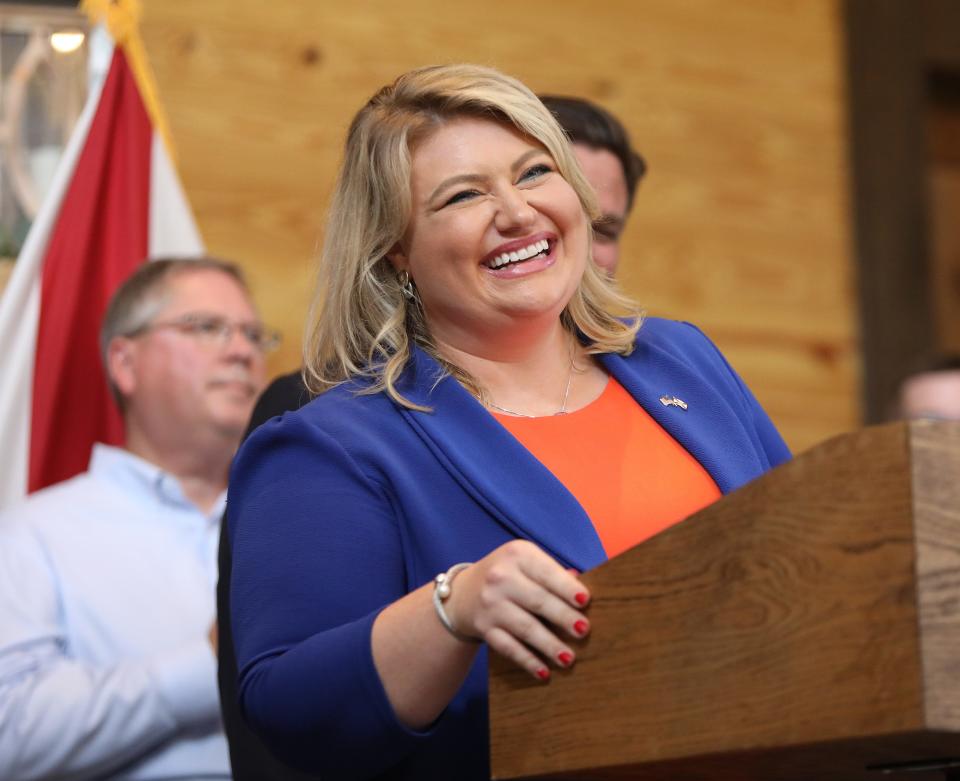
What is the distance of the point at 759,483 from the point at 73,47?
2218mm

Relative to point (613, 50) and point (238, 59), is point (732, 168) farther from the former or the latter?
point (238, 59)

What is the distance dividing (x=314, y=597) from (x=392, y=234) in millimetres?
409

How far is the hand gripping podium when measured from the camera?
86 cm

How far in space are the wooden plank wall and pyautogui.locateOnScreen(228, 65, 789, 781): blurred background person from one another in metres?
1.47

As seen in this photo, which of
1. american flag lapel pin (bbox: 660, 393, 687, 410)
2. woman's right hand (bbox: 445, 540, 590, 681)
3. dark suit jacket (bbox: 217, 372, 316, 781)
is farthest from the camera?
dark suit jacket (bbox: 217, 372, 316, 781)

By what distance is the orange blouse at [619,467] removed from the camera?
1.32m

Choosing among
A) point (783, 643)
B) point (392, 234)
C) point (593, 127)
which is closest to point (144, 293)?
point (593, 127)

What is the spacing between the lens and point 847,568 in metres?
0.90

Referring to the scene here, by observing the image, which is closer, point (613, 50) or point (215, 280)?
point (215, 280)

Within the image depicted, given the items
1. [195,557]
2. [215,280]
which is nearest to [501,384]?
[195,557]

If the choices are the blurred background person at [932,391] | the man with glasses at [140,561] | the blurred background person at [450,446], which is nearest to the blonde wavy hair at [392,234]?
the blurred background person at [450,446]

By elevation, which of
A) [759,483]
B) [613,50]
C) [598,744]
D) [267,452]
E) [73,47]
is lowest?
[598,744]

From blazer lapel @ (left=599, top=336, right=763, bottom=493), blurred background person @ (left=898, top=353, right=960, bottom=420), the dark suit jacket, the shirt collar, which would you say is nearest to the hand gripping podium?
blazer lapel @ (left=599, top=336, right=763, bottom=493)

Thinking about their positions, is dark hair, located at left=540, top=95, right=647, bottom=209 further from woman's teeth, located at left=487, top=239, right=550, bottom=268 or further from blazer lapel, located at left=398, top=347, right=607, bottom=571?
blazer lapel, located at left=398, top=347, right=607, bottom=571
